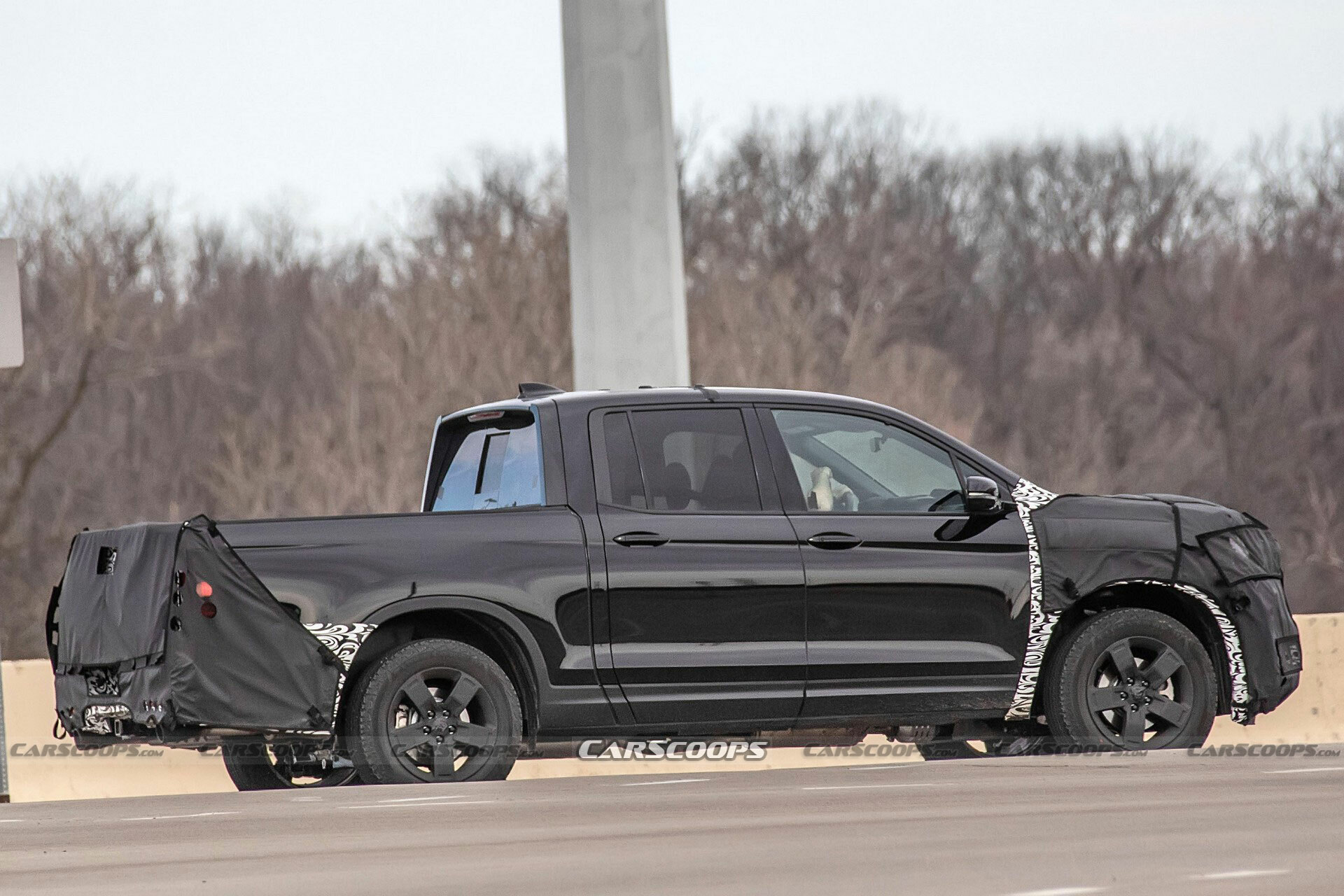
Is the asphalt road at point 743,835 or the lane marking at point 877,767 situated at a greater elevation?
the asphalt road at point 743,835

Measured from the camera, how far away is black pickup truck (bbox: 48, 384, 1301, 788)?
7.52 metres

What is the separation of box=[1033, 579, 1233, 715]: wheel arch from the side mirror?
616 millimetres

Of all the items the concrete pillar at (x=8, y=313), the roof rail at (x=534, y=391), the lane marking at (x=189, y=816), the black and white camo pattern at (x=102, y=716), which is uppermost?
the concrete pillar at (x=8, y=313)

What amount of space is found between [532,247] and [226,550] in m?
45.1

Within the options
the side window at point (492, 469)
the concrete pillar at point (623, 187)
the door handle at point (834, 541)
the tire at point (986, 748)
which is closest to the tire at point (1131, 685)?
the tire at point (986, 748)

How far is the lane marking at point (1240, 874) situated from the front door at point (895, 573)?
3.04 metres

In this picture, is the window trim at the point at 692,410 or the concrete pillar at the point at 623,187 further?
the concrete pillar at the point at 623,187

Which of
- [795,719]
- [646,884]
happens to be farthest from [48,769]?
[646,884]

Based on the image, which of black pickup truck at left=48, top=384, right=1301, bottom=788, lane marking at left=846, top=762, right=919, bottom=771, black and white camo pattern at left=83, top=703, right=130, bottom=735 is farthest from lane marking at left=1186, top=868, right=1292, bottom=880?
black and white camo pattern at left=83, top=703, right=130, bottom=735

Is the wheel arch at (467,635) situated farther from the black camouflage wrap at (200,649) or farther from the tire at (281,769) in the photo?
the tire at (281,769)

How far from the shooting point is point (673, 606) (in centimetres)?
791

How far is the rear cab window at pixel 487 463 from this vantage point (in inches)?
326

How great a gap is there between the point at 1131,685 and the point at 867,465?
155 cm

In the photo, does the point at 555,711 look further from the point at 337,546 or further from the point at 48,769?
the point at 48,769
